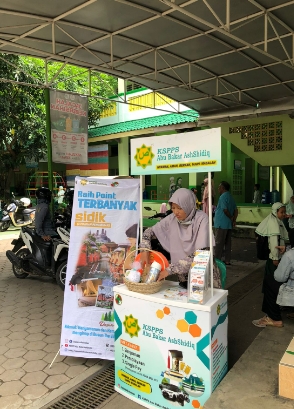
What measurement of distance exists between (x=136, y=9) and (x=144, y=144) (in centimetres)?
247

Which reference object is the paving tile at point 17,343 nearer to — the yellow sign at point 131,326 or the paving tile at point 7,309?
the paving tile at point 7,309

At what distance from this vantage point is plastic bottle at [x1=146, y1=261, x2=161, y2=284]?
2535 millimetres

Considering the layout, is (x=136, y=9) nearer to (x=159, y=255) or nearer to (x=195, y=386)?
(x=159, y=255)

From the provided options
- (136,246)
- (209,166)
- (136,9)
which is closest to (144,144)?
(209,166)

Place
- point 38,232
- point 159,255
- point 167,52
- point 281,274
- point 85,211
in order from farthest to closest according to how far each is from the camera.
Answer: point 167,52 → point 38,232 → point 281,274 → point 85,211 → point 159,255

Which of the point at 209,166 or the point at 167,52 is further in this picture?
the point at 167,52

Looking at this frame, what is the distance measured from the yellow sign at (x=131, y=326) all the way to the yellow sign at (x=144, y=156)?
122 cm

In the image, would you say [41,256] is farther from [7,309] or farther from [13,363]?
[13,363]

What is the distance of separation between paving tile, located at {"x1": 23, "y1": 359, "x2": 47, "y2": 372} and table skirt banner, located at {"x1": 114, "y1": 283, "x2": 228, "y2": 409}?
825 mm

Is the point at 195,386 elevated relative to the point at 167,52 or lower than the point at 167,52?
lower

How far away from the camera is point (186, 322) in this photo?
2.29 m

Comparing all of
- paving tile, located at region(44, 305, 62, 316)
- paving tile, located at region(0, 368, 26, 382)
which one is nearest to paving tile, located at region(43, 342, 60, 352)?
paving tile, located at region(0, 368, 26, 382)

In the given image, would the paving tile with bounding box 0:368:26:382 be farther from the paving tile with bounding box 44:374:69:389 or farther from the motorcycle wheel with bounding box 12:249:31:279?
the motorcycle wheel with bounding box 12:249:31:279

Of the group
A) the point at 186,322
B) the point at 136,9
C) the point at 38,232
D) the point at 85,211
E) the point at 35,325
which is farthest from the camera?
the point at 38,232
